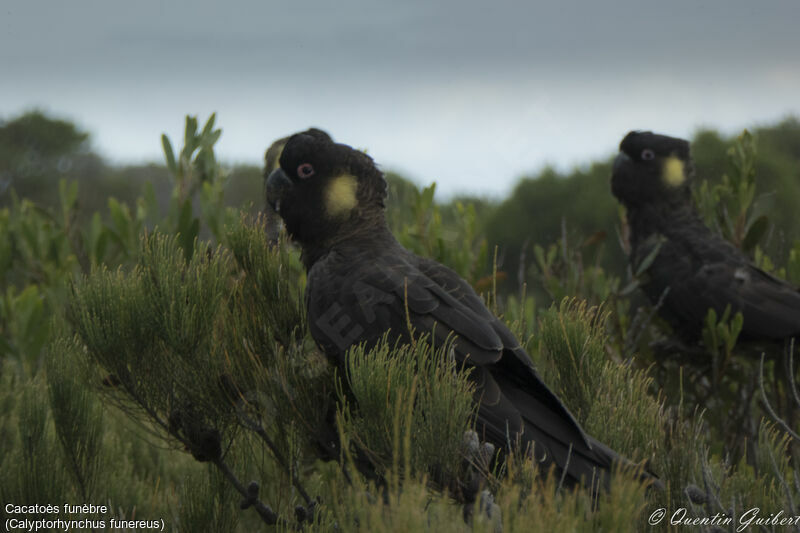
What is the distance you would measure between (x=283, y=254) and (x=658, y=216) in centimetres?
290

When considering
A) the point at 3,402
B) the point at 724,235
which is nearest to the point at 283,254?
the point at 3,402

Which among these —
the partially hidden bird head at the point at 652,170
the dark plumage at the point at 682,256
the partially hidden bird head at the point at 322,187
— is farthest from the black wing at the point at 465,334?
the partially hidden bird head at the point at 652,170

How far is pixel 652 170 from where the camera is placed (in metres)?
4.80

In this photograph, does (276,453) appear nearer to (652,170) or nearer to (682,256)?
(682,256)

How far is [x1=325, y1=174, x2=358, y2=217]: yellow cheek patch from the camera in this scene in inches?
122

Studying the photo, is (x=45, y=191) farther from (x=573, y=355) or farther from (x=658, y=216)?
(x=573, y=355)

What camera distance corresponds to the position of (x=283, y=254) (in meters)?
2.66

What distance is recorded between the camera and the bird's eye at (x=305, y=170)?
307 centimetres

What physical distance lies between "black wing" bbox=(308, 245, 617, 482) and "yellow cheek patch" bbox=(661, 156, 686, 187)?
248 centimetres

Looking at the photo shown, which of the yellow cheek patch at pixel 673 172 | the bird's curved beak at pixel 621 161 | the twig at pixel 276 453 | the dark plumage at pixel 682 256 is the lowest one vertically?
the twig at pixel 276 453

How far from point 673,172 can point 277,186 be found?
2731mm

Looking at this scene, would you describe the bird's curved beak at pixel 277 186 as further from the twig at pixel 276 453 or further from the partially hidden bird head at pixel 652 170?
the partially hidden bird head at pixel 652 170

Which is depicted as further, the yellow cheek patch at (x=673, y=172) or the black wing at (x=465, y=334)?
the yellow cheek patch at (x=673, y=172)

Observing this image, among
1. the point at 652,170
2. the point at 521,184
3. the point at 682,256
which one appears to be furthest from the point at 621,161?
the point at 521,184
